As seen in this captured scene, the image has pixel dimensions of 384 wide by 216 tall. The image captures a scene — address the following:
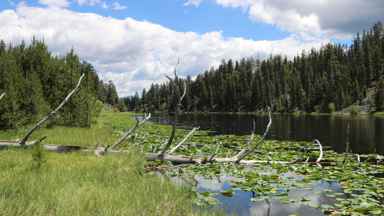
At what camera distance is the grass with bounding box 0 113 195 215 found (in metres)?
7.60

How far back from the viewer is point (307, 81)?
156m

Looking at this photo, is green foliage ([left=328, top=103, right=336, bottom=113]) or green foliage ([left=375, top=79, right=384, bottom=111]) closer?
green foliage ([left=375, top=79, right=384, bottom=111])

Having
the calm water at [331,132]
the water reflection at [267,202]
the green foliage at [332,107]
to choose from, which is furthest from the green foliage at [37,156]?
the green foliage at [332,107]

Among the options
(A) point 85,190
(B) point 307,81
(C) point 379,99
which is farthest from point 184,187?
(B) point 307,81

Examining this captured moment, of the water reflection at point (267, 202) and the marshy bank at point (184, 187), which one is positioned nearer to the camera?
the marshy bank at point (184, 187)

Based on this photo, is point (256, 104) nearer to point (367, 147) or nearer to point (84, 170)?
point (367, 147)

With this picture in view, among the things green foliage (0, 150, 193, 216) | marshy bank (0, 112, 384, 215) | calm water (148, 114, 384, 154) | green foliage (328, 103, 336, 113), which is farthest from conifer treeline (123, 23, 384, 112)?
green foliage (0, 150, 193, 216)

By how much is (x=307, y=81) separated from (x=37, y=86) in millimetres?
139731

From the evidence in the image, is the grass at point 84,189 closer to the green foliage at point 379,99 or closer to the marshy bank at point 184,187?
the marshy bank at point 184,187

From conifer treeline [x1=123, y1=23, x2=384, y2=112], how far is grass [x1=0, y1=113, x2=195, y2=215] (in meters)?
109

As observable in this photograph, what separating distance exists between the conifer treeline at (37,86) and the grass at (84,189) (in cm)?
1180

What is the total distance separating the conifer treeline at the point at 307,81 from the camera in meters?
134

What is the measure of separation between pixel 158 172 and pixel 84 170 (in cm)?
412

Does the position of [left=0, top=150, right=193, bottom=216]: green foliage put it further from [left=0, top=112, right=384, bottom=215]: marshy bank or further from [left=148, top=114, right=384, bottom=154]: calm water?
[left=148, top=114, right=384, bottom=154]: calm water
